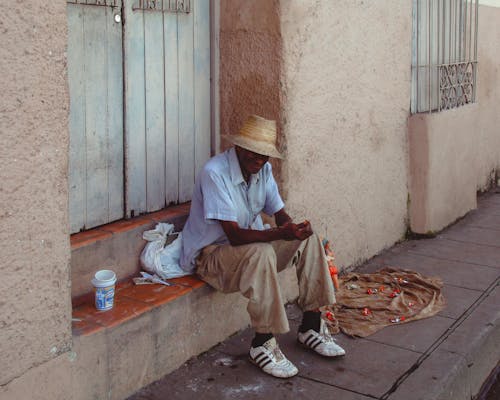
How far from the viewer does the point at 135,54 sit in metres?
4.12

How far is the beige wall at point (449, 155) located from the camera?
635 cm

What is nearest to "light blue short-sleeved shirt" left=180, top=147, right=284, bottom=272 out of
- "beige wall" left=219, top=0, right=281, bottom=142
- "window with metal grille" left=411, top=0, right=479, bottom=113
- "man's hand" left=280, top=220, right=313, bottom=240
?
"man's hand" left=280, top=220, right=313, bottom=240

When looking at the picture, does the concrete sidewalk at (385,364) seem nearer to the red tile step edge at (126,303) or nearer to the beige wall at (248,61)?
the red tile step edge at (126,303)

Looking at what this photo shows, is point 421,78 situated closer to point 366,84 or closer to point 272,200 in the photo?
point 366,84

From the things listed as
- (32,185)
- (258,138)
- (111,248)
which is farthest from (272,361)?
(32,185)

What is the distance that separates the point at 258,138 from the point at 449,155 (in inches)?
134

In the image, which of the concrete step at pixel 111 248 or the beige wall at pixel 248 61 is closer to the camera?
the concrete step at pixel 111 248

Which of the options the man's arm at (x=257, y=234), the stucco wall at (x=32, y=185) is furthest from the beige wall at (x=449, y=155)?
the stucco wall at (x=32, y=185)

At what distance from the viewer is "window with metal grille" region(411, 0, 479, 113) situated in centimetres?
638

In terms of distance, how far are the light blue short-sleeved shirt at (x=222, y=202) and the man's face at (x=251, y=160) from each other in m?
0.05

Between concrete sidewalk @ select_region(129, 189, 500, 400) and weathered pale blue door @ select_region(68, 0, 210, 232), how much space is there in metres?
0.92

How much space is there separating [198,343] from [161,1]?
1922mm

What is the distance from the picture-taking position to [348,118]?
5.32 metres

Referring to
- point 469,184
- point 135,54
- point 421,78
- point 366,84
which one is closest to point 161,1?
point 135,54
